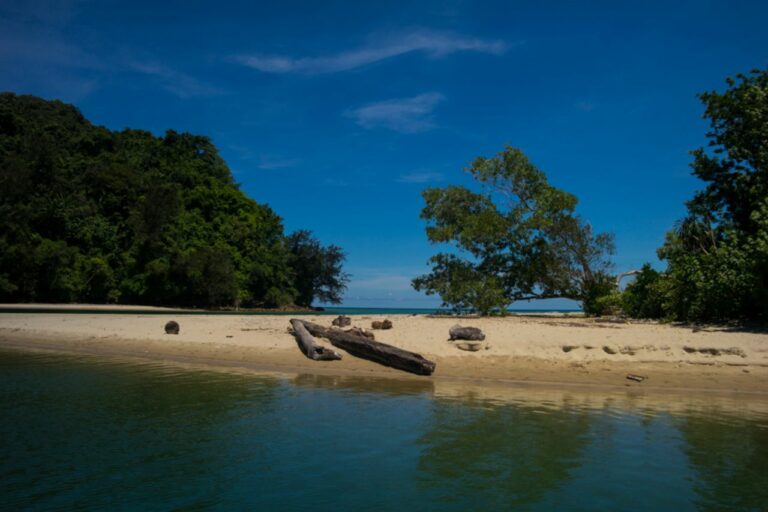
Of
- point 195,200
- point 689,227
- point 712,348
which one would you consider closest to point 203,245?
point 195,200

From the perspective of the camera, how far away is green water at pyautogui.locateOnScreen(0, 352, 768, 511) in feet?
17.4

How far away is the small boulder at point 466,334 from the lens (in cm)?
1572

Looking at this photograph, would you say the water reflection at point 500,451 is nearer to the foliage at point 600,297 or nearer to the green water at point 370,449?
the green water at point 370,449

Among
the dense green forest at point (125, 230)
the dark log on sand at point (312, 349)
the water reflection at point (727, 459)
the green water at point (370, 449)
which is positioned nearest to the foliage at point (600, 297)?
the green water at point (370, 449)

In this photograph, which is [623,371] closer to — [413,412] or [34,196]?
[413,412]

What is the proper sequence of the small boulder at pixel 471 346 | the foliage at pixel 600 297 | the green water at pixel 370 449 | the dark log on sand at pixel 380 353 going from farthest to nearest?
the foliage at pixel 600 297 → the small boulder at pixel 471 346 → the dark log on sand at pixel 380 353 → the green water at pixel 370 449

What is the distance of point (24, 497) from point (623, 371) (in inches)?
488

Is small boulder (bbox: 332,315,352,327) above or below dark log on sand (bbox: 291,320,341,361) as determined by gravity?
above

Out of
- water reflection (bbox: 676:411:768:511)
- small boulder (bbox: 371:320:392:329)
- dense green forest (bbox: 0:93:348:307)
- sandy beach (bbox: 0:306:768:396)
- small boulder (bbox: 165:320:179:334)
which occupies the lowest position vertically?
water reflection (bbox: 676:411:768:511)

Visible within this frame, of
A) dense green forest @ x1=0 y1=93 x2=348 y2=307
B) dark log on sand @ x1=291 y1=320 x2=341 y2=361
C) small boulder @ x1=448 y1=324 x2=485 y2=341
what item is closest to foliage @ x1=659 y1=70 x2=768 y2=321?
small boulder @ x1=448 y1=324 x2=485 y2=341

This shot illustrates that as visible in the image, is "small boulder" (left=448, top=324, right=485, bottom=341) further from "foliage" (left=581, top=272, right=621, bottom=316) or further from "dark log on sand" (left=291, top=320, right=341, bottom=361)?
"foliage" (left=581, top=272, right=621, bottom=316)

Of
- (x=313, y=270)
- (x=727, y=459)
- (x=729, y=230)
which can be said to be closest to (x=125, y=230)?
(x=313, y=270)

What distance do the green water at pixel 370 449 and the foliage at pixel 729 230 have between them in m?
8.29

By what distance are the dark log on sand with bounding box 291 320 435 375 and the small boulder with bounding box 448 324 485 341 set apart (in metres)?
2.50
